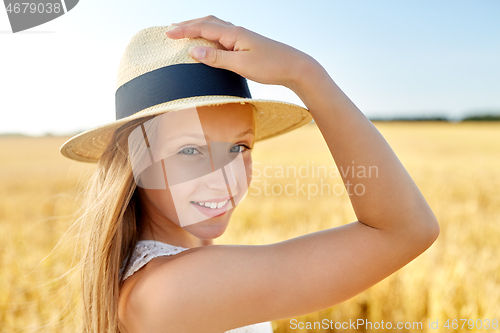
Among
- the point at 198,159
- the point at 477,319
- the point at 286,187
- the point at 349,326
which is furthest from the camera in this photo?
the point at 286,187

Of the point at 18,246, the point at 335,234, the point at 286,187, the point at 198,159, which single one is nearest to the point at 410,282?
the point at 335,234

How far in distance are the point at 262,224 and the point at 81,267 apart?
11.6 ft

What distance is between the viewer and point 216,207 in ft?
4.16

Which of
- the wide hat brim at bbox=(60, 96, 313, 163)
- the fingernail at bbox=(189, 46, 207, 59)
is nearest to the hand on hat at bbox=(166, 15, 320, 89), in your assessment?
the fingernail at bbox=(189, 46, 207, 59)

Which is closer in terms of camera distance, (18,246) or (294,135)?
(18,246)

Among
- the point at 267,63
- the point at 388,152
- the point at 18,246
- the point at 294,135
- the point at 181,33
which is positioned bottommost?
the point at 294,135

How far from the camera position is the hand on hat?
1061 mm

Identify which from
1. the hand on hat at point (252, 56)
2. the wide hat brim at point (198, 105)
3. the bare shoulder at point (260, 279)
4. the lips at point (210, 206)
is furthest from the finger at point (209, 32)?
the bare shoulder at point (260, 279)

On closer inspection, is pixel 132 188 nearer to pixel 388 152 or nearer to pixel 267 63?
pixel 267 63

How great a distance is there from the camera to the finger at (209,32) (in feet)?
3.55

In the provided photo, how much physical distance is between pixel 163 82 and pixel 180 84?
62mm

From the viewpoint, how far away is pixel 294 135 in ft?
68.7

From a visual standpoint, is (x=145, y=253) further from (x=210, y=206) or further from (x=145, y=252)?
(x=210, y=206)

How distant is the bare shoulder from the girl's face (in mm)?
224
